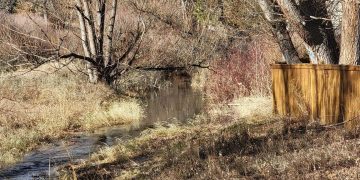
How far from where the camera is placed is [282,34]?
1285cm

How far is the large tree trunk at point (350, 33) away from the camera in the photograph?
10039mm

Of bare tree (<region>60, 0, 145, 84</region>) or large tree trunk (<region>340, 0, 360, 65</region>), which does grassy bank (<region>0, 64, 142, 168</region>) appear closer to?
bare tree (<region>60, 0, 145, 84</region>)

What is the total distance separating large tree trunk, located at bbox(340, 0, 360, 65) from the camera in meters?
10.0

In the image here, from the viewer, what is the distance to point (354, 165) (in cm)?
665

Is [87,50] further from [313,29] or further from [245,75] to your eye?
[313,29]

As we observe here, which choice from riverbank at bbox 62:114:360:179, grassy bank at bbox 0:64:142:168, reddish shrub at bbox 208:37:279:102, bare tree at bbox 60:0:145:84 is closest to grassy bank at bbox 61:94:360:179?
riverbank at bbox 62:114:360:179

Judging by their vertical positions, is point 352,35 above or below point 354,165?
above

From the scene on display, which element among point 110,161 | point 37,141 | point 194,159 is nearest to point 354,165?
point 194,159

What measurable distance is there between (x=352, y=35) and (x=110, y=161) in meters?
5.13

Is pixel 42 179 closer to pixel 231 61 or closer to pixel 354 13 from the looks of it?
pixel 354 13

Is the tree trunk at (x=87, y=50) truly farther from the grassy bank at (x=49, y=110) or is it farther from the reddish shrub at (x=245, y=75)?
the reddish shrub at (x=245, y=75)

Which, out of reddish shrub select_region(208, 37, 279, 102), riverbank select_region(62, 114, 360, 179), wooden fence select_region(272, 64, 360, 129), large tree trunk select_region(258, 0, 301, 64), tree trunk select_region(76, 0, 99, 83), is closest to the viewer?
riverbank select_region(62, 114, 360, 179)

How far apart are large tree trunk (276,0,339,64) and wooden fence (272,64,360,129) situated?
2.83 feet

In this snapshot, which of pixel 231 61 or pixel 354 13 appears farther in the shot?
pixel 231 61
